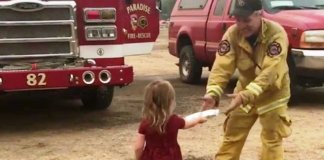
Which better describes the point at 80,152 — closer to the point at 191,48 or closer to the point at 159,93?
the point at 159,93

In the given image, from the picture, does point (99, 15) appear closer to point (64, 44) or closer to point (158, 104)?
point (64, 44)

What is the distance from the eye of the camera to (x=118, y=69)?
763 centimetres

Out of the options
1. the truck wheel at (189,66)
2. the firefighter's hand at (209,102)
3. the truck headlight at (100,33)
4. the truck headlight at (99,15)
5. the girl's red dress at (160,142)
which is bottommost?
the truck wheel at (189,66)

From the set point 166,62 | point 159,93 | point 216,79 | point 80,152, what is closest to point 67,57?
point 80,152

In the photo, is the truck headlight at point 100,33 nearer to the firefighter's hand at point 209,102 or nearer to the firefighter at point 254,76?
the firefighter at point 254,76

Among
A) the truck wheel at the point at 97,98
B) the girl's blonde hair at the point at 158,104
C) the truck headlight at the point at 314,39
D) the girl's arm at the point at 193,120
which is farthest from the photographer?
the truck wheel at the point at 97,98

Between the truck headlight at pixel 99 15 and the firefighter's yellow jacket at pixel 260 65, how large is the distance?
3.05 meters

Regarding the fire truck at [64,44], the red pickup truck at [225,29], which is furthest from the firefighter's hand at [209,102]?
the red pickup truck at [225,29]

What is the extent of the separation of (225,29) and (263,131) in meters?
5.66

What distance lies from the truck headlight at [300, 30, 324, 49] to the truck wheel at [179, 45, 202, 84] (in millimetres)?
3542

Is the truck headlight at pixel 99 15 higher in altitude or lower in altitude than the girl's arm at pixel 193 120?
higher

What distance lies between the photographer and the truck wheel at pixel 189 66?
12288 mm

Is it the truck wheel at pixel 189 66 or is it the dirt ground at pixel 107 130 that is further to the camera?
the truck wheel at pixel 189 66

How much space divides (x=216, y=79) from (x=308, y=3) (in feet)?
18.2
